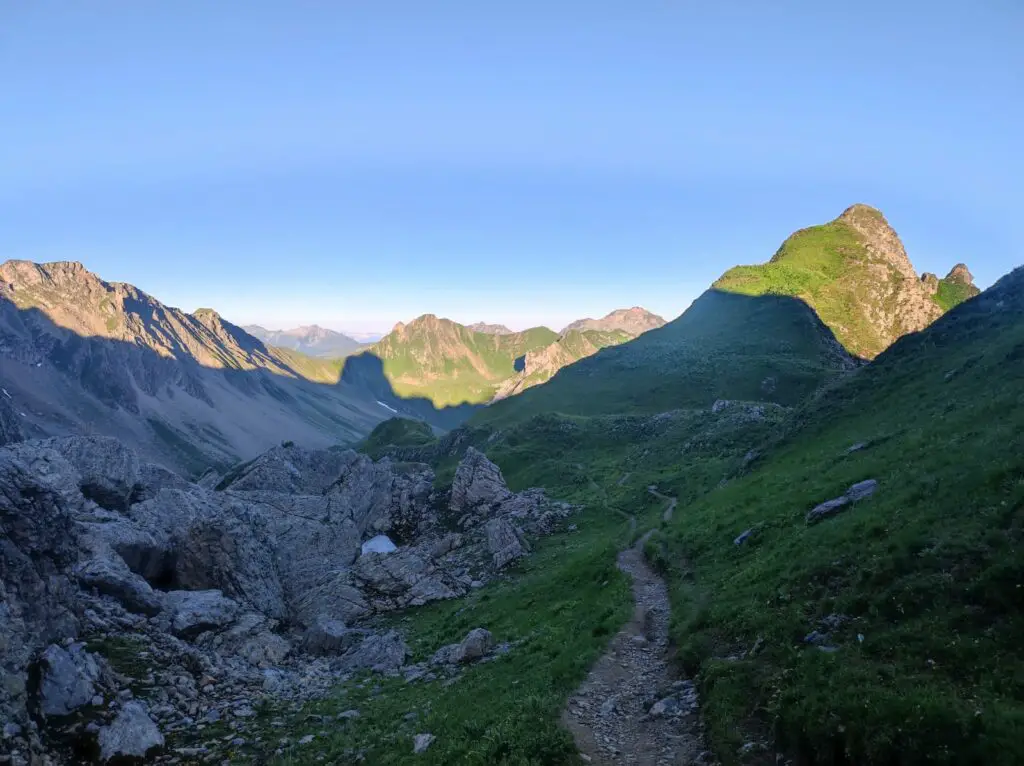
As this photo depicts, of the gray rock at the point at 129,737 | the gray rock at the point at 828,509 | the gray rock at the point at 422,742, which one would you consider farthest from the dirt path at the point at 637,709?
the gray rock at the point at 129,737

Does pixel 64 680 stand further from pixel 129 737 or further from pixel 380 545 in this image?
pixel 380 545

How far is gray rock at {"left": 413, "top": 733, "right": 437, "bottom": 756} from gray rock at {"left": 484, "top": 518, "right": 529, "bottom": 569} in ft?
91.4

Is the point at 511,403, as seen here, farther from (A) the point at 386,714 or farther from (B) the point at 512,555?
(A) the point at 386,714

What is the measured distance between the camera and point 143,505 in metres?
43.4

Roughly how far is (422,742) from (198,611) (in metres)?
20.0

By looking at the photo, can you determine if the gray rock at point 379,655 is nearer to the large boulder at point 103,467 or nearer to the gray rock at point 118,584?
the gray rock at point 118,584

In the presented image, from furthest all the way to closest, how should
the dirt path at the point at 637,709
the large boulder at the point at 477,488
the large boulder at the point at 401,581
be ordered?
the large boulder at the point at 477,488 → the large boulder at the point at 401,581 → the dirt path at the point at 637,709

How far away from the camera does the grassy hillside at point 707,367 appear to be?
13325 centimetres

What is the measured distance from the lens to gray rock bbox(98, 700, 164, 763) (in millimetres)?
19188

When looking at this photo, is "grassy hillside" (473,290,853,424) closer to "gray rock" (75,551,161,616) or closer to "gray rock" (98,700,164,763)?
"gray rock" (75,551,161,616)

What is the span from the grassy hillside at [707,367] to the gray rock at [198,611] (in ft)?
361

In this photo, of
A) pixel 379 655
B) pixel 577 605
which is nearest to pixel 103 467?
pixel 379 655

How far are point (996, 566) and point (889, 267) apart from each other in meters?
207

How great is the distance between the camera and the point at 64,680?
68.5ft
